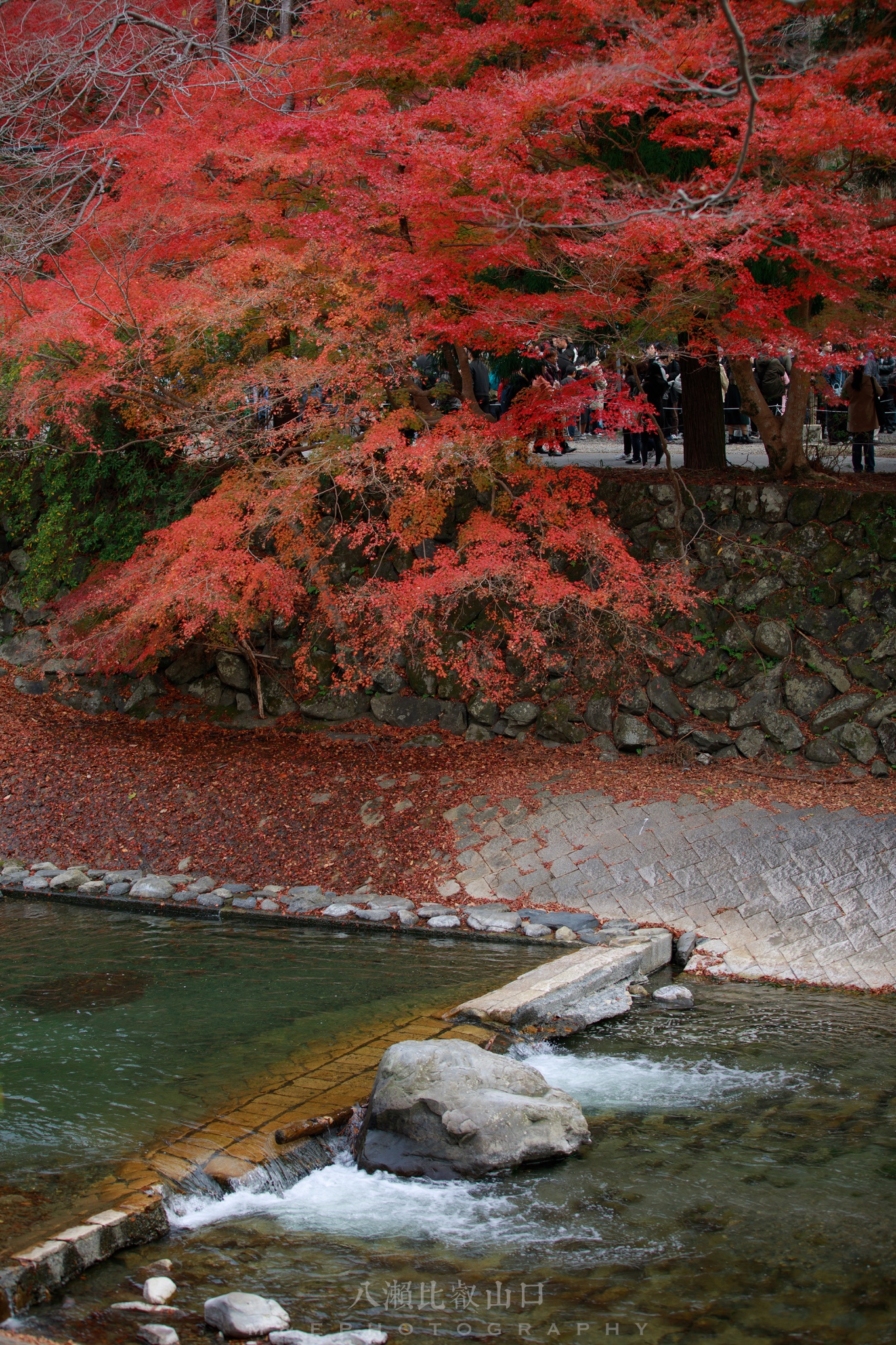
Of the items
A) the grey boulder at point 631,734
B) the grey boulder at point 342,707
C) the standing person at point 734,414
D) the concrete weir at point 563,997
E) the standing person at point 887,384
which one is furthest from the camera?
the standing person at point 734,414

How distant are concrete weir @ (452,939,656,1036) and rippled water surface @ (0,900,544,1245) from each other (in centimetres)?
40

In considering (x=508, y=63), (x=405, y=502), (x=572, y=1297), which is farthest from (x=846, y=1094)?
(x=508, y=63)

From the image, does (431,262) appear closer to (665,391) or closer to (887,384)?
(665,391)

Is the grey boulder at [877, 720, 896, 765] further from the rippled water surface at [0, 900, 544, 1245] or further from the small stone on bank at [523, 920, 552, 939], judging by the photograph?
the rippled water surface at [0, 900, 544, 1245]

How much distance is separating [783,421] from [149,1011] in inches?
336

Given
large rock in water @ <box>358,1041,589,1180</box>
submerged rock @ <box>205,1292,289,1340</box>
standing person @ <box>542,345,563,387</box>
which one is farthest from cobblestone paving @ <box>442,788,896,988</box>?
submerged rock @ <box>205,1292,289,1340</box>

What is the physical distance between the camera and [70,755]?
37.7ft

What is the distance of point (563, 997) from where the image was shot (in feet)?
22.7

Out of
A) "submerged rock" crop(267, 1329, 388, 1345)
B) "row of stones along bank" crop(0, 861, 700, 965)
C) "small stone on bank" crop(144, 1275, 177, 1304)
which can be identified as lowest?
"row of stones along bank" crop(0, 861, 700, 965)

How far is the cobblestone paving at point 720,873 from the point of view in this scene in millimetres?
7840

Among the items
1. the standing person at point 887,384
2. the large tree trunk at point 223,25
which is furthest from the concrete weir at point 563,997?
the standing person at point 887,384

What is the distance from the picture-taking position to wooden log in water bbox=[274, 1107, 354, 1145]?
215 inches

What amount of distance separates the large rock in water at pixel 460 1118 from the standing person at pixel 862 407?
355 inches

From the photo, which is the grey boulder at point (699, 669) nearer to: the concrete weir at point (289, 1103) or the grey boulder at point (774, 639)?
the grey boulder at point (774, 639)
